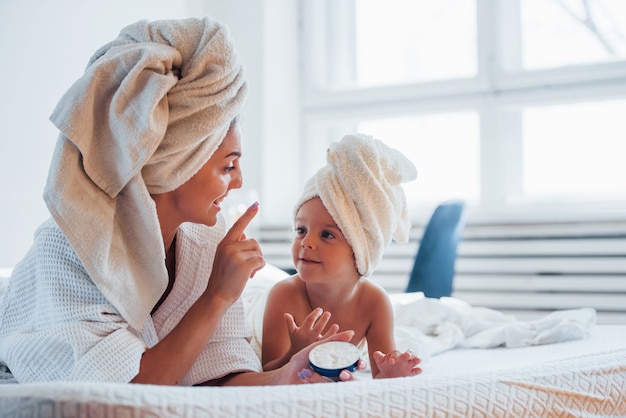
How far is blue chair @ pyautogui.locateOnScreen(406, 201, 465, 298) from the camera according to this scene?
8.41 ft

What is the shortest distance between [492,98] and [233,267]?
2546mm

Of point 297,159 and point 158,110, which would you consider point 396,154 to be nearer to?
point 158,110

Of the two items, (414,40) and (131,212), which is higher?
(414,40)

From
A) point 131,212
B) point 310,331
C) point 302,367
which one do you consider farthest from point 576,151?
point 131,212

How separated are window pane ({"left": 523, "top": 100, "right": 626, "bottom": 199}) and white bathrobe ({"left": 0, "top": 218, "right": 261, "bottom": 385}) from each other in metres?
2.52

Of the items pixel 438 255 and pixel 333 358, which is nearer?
pixel 333 358

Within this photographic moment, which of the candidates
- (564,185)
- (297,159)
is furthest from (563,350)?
(297,159)

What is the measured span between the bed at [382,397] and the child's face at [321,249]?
23.9 inches

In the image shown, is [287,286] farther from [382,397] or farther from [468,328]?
[382,397]

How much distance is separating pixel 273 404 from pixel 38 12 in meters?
2.15

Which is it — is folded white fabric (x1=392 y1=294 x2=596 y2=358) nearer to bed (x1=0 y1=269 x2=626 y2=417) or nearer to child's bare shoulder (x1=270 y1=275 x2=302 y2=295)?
child's bare shoulder (x1=270 y1=275 x2=302 y2=295)

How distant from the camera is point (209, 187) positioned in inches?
44.2

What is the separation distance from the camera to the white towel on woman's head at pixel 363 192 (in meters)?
1.48

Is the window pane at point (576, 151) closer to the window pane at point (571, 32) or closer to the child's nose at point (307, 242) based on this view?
the window pane at point (571, 32)
